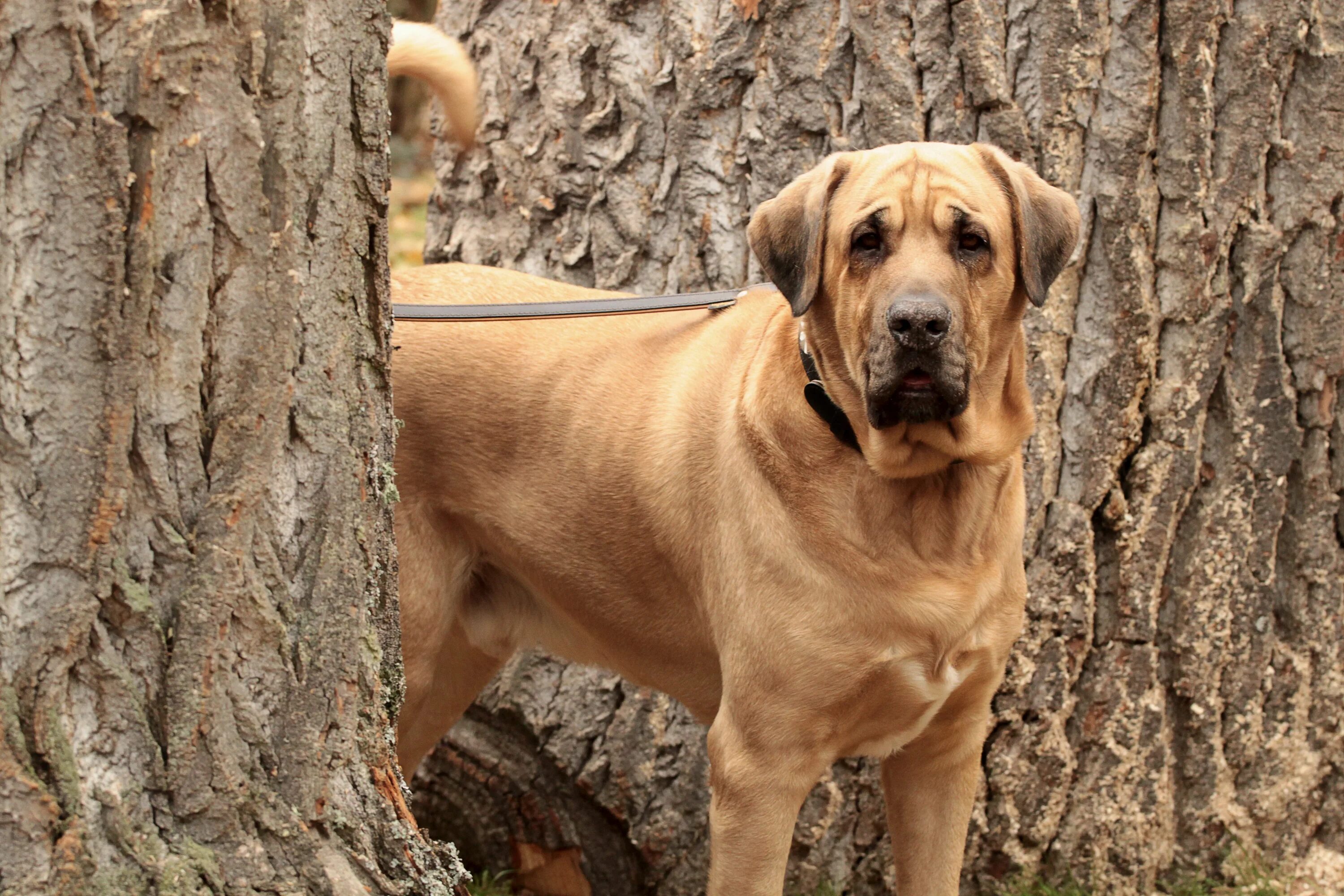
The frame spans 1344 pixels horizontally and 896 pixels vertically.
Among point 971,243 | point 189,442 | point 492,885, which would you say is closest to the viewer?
point 189,442

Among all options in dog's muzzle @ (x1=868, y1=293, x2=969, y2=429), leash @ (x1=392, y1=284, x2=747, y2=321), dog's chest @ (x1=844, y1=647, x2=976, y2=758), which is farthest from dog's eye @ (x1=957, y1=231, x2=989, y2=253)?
dog's chest @ (x1=844, y1=647, x2=976, y2=758)

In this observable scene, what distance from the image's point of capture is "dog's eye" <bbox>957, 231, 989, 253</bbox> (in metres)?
2.89

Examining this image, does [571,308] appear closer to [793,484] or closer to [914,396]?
[793,484]

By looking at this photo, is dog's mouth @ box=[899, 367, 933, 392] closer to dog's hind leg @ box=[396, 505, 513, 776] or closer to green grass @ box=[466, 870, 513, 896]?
dog's hind leg @ box=[396, 505, 513, 776]

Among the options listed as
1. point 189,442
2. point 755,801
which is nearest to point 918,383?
point 755,801

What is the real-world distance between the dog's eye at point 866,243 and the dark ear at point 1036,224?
32 centimetres

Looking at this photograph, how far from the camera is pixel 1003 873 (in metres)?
3.90

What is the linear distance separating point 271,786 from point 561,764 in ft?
6.39

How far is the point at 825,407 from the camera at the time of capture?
2.99 metres

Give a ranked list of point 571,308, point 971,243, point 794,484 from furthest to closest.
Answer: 1. point 571,308
2. point 794,484
3. point 971,243

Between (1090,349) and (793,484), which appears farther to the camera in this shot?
(1090,349)

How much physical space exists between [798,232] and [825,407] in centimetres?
41

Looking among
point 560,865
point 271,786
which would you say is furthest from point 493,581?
point 271,786

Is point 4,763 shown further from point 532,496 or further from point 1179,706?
point 1179,706
